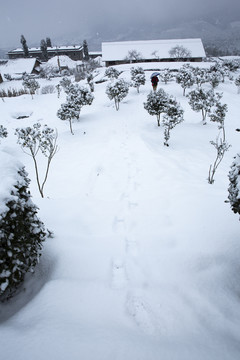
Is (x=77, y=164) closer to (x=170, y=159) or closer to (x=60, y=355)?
(x=170, y=159)

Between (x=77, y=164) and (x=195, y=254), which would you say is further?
(x=77, y=164)

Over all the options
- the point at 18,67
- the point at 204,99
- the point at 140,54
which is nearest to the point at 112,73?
the point at 140,54

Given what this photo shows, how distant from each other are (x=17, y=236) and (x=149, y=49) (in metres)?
66.3

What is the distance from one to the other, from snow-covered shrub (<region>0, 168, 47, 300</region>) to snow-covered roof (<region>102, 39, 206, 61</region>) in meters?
60.0

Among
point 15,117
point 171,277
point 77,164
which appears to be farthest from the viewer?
point 15,117

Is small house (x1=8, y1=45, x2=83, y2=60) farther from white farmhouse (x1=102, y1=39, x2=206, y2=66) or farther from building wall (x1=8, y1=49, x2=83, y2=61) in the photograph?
white farmhouse (x1=102, y1=39, x2=206, y2=66)

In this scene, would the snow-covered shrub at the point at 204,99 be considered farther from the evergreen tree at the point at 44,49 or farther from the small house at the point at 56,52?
the evergreen tree at the point at 44,49

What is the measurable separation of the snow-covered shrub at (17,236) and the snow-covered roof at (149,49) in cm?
6002

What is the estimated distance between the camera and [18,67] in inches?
2293

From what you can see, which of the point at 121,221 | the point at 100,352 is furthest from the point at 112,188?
the point at 100,352

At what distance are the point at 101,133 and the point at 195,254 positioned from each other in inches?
512

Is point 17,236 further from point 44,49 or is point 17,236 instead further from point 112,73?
point 44,49

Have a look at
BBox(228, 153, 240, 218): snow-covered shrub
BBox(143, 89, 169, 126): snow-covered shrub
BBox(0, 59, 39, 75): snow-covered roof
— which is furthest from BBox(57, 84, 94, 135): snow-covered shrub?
BBox(0, 59, 39, 75): snow-covered roof

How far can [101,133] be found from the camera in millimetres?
15484
